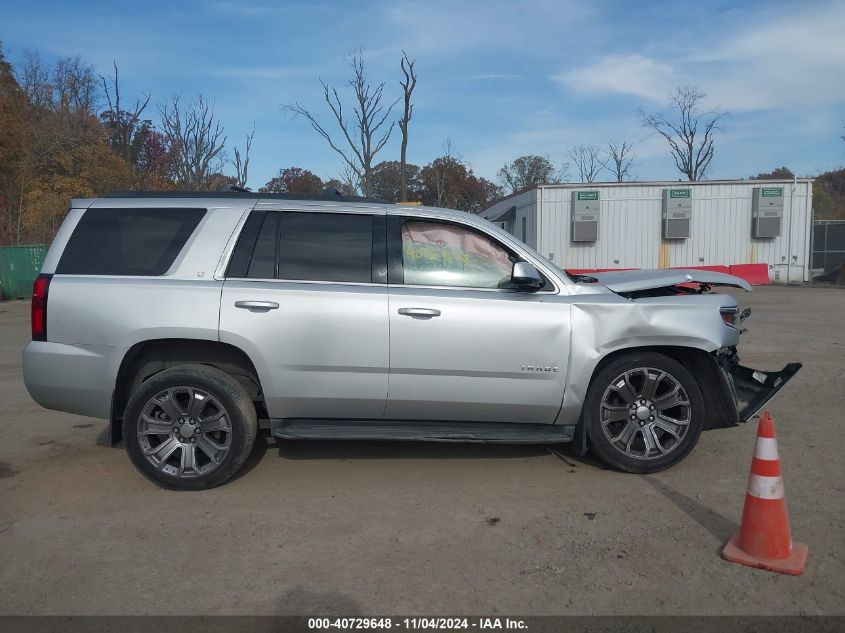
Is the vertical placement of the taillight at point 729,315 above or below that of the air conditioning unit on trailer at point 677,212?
below

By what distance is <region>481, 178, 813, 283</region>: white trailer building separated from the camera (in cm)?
2448

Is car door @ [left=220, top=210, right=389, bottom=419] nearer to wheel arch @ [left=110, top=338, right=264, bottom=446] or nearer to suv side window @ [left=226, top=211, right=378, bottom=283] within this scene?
suv side window @ [left=226, top=211, right=378, bottom=283]

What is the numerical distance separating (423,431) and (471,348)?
0.64 m

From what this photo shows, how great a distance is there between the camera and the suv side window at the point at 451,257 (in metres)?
4.66

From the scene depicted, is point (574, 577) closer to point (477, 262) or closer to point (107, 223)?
point (477, 262)

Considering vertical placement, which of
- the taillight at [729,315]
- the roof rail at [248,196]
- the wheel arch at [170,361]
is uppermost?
the roof rail at [248,196]

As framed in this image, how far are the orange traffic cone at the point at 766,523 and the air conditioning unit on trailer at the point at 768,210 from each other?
23631 mm

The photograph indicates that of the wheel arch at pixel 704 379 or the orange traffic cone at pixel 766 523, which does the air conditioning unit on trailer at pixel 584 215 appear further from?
the orange traffic cone at pixel 766 523

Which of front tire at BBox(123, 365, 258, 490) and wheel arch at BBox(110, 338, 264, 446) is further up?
wheel arch at BBox(110, 338, 264, 446)

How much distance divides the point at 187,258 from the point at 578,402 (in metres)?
2.79

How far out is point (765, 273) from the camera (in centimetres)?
2180

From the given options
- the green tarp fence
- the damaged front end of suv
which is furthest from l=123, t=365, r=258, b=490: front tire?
the green tarp fence

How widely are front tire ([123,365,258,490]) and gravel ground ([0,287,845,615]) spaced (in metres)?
0.17

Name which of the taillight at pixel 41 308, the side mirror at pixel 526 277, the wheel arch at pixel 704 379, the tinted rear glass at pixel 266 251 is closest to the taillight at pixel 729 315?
the wheel arch at pixel 704 379
